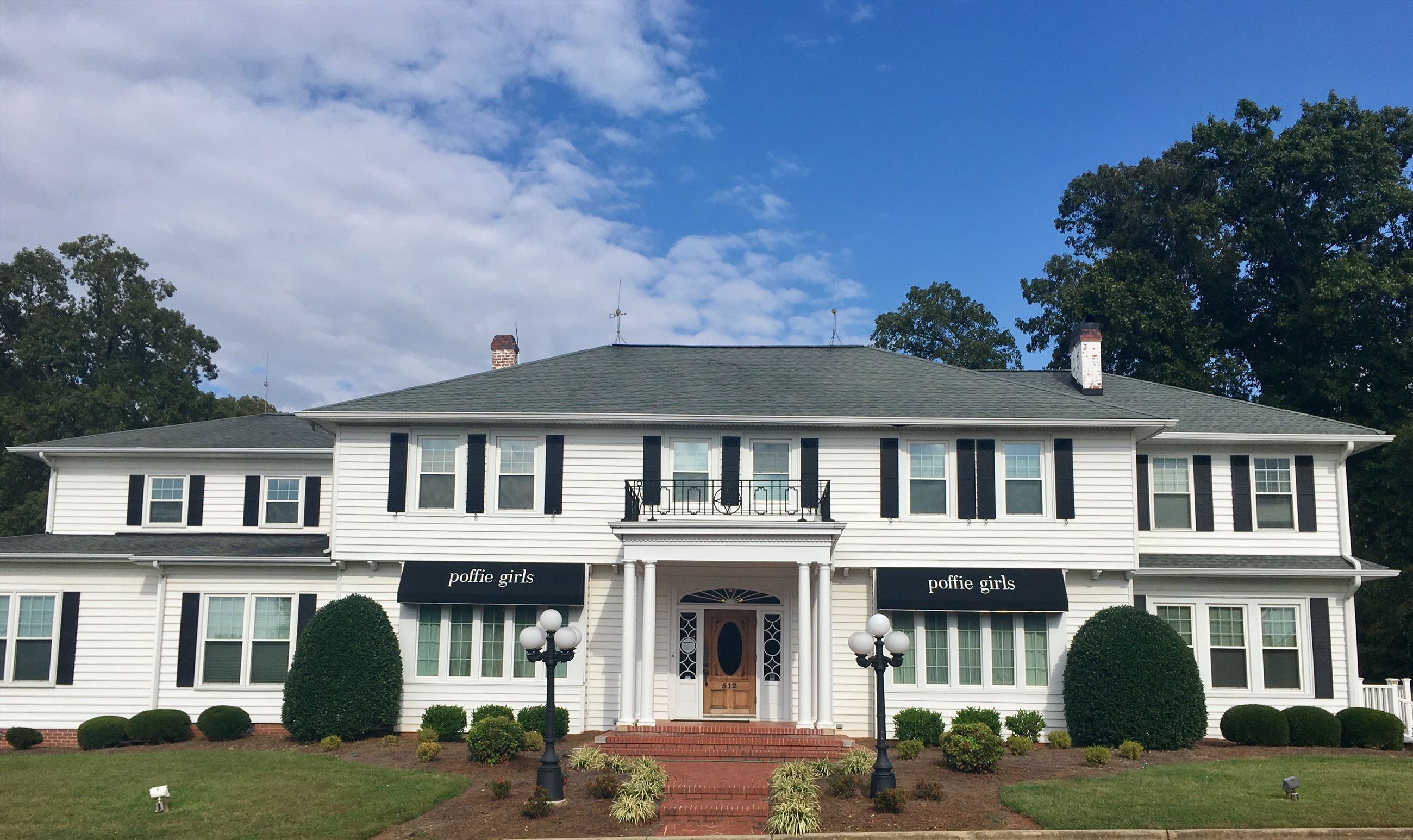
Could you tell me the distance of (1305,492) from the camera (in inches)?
883

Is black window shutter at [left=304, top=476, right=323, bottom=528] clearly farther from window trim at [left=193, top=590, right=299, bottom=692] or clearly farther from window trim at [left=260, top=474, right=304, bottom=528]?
window trim at [left=193, top=590, right=299, bottom=692]

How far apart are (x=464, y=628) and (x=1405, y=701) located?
19133 mm

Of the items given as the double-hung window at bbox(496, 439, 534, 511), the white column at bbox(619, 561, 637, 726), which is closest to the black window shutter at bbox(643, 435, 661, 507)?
the white column at bbox(619, 561, 637, 726)

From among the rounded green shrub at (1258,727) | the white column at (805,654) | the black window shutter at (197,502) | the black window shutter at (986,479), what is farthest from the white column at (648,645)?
the black window shutter at (197,502)

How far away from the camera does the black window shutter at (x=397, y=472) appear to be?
21.3 meters

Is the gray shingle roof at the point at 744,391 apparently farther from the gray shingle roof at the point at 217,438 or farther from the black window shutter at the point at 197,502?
the black window shutter at the point at 197,502

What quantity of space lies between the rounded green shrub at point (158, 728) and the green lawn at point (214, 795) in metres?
1.78

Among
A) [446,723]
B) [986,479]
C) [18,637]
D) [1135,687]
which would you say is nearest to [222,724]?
[446,723]

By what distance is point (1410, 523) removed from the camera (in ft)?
93.7

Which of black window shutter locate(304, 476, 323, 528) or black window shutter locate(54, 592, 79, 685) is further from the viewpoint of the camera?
black window shutter locate(304, 476, 323, 528)

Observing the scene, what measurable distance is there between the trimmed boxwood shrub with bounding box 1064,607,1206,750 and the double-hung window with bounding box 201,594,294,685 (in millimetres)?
16063

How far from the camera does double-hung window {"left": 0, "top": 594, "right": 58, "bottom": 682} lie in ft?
69.9

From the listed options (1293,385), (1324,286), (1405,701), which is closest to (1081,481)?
(1405,701)

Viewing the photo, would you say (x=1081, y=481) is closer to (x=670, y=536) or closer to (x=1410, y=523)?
(x=670, y=536)
